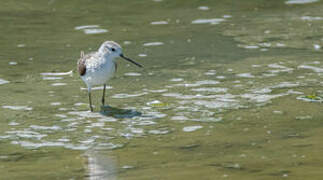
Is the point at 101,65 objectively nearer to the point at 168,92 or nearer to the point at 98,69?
the point at 98,69

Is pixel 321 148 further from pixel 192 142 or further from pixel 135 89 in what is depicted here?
pixel 135 89

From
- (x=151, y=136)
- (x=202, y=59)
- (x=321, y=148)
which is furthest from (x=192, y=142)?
(x=202, y=59)

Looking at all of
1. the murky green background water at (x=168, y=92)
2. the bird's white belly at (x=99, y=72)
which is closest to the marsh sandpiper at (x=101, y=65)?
the bird's white belly at (x=99, y=72)

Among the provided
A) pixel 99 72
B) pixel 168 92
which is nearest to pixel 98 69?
pixel 99 72

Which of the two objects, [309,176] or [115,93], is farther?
[115,93]

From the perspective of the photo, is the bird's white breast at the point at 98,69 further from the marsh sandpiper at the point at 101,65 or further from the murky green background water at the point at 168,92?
the murky green background water at the point at 168,92

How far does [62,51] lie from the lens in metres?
15.2

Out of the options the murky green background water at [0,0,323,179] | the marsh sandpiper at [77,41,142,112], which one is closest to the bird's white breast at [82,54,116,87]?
the marsh sandpiper at [77,41,142,112]

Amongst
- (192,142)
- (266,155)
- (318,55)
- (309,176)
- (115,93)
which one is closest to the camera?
(309,176)

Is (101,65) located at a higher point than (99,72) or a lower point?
higher

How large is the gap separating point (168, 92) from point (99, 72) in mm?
1513

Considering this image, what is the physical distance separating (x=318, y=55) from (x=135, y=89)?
165 inches

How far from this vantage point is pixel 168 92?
1191 cm

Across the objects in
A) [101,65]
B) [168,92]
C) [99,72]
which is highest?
[101,65]
